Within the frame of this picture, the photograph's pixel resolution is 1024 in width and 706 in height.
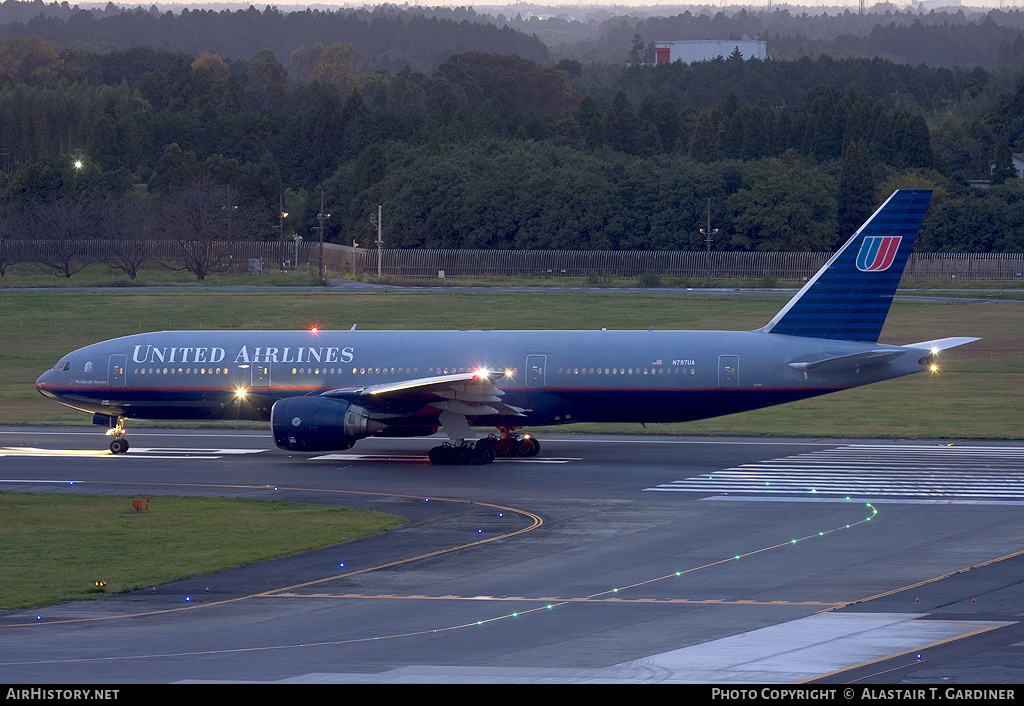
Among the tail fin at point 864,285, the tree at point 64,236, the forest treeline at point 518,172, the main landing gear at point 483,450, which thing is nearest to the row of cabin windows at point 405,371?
the main landing gear at point 483,450

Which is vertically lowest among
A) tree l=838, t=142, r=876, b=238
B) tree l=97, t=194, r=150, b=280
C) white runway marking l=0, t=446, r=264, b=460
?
white runway marking l=0, t=446, r=264, b=460

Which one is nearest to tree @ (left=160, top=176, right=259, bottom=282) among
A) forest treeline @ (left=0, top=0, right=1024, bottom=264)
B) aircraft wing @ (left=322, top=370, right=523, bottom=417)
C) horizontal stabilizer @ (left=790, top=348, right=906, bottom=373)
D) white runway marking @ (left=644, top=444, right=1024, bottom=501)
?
forest treeline @ (left=0, top=0, right=1024, bottom=264)

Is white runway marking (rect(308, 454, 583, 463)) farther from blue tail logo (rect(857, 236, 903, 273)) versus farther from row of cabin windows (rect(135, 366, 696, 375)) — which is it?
blue tail logo (rect(857, 236, 903, 273))

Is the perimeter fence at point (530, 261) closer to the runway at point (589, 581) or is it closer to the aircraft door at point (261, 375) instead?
the runway at point (589, 581)

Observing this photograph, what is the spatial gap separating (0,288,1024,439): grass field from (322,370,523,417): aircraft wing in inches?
419

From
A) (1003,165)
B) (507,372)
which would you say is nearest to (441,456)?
(507,372)

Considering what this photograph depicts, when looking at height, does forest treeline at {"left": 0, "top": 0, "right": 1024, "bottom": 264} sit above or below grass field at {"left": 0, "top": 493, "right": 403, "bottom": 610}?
above

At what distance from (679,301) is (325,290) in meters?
27.1

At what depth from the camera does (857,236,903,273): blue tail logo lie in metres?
40.4

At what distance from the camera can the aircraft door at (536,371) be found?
40.2 meters

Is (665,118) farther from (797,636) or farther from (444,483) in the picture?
(797,636)

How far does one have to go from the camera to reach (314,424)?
125 feet

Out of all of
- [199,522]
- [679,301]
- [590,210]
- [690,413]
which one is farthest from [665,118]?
[199,522]

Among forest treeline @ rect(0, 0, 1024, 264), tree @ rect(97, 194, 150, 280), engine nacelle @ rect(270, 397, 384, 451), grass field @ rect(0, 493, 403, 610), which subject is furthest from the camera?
forest treeline @ rect(0, 0, 1024, 264)
